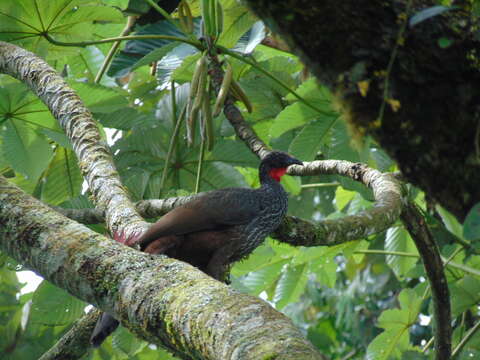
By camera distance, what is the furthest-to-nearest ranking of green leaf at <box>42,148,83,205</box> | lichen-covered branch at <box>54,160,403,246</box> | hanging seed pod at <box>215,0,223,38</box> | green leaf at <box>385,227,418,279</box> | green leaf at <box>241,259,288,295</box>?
green leaf at <box>385,227,418,279</box> < green leaf at <box>241,259,288,295</box> < green leaf at <box>42,148,83,205</box> < hanging seed pod at <box>215,0,223,38</box> < lichen-covered branch at <box>54,160,403,246</box>

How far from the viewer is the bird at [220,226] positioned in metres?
3.18

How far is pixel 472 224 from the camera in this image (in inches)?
45.9

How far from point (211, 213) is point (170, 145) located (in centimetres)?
48

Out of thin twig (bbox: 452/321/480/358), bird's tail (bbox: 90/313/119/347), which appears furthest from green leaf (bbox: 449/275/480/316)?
bird's tail (bbox: 90/313/119/347)

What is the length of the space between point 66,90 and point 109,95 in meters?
0.28

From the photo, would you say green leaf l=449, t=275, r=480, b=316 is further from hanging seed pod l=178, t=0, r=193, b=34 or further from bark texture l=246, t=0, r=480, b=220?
bark texture l=246, t=0, r=480, b=220

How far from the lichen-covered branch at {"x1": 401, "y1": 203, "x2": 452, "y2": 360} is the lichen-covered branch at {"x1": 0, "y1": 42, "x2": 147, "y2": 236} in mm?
1314

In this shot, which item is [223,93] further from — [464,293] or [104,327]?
[464,293]

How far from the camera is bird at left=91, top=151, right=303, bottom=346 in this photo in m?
3.18

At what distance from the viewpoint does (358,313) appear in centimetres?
750

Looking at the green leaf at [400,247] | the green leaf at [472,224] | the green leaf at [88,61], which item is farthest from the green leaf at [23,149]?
the green leaf at [472,224]

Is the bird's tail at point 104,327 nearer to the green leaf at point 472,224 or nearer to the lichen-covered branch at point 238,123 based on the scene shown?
the lichen-covered branch at point 238,123

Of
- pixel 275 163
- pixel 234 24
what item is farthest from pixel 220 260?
pixel 234 24

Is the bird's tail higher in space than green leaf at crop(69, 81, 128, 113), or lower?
lower
